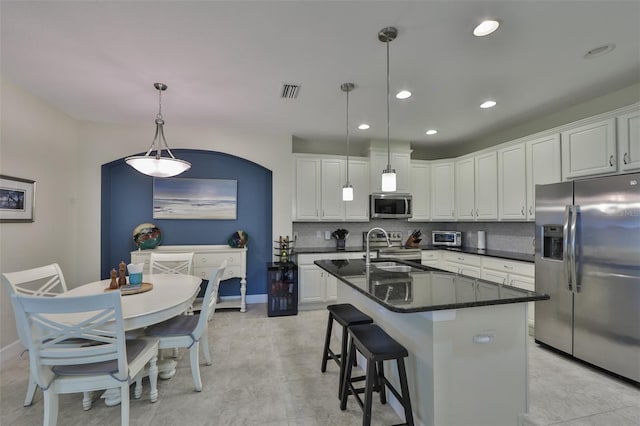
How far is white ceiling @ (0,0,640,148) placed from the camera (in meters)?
1.92

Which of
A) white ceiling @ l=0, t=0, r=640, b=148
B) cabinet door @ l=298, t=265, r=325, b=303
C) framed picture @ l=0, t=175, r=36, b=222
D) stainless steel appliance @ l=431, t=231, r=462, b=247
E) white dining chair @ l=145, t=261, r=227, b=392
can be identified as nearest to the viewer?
white ceiling @ l=0, t=0, r=640, b=148

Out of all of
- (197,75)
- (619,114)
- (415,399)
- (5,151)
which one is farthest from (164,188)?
(619,114)

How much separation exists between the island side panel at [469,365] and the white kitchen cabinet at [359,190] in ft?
10.1

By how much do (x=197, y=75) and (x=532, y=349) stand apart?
174 inches

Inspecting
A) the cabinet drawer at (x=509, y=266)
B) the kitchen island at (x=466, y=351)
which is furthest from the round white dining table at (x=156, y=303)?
the cabinet drawer at (x=509, y=266)

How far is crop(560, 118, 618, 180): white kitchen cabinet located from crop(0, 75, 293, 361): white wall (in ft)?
11.6

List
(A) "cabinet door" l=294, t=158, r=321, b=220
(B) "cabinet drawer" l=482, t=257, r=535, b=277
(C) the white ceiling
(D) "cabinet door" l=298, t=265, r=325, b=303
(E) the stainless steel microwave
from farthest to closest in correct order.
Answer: (E) the stainless steel microwave, (A) "cabinet door" l=294, t=158, r=321, b=220, (D) "cabinet door" l=298, t=265, r=325, b=303, (B) "cabinet drawer" l=482, t=257, r=535, b=277, (C) the white ceiling

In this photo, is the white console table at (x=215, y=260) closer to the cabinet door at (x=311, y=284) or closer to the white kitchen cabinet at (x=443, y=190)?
the cabinet door at (x=311, y=284)

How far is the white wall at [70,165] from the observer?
292cm

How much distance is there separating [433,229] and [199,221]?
422 cm

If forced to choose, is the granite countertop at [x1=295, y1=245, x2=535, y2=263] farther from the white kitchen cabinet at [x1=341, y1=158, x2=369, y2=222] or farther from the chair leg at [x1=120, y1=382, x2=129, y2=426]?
the chair leg at [x1=120, y1=382, x2=129, y2=426]

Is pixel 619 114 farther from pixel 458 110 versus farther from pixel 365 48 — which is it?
pixel 365 48

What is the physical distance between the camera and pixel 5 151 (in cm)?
282

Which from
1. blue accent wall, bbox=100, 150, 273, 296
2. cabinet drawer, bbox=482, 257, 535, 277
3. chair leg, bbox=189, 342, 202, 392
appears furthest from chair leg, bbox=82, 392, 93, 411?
cabinet drawer, bbox=482, 257, 535, 277
